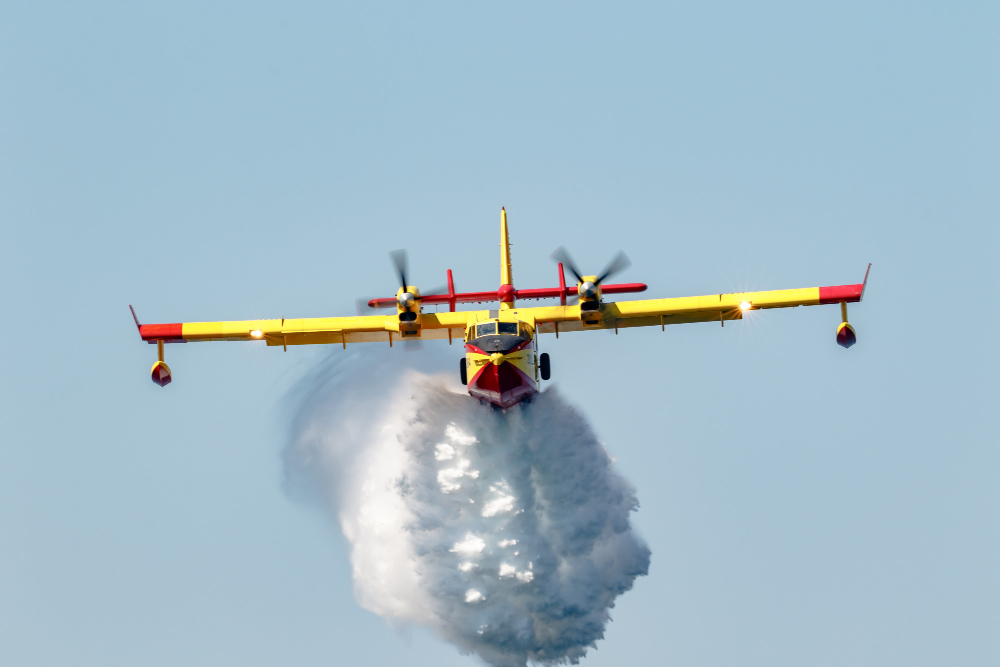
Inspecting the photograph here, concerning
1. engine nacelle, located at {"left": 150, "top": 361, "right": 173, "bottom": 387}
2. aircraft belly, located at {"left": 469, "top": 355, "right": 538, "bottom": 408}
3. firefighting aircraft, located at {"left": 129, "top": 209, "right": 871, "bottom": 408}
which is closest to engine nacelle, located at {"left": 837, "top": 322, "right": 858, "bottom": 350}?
firefighting aircraft, located at {"left": 129, "top": 209, "right": 871, "bottom": 408}

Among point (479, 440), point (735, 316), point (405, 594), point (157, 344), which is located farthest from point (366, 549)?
point (735, 316)

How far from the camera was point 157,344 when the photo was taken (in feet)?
118

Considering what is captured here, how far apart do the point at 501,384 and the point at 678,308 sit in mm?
5290

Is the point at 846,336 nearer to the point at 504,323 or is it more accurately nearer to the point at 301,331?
the point at 504,323

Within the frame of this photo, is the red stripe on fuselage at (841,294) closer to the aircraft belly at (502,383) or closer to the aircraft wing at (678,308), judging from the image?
the aircraft wing at (678,308)

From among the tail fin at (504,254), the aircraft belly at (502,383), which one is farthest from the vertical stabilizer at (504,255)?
the aircraft belly at (502,383)

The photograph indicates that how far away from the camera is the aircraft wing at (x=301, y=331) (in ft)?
116

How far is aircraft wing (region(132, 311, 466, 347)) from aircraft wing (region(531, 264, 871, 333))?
2.46m

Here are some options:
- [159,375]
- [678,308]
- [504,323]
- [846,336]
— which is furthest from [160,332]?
[846,336]

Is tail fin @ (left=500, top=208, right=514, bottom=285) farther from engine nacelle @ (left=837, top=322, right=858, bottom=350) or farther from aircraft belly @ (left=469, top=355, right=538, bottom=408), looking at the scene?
engine nacelle @ (left=837, top=322, right=858, bottom=350)

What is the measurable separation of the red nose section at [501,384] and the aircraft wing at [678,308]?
6.80 feet

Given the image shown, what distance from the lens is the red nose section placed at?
32.9 m

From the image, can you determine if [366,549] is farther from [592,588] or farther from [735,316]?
[735,316]

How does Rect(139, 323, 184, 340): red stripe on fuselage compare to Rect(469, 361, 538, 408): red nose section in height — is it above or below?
above
